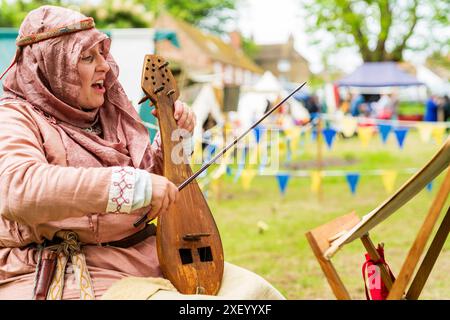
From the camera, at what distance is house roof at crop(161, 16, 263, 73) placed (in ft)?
126

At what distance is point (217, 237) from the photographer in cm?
196

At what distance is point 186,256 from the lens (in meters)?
1.88

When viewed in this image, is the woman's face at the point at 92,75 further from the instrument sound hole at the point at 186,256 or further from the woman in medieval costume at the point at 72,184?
the instrument sound hole at the point at 186,256

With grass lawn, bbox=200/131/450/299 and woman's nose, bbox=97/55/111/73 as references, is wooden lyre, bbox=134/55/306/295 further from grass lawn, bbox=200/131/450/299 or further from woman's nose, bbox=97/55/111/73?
grass lawn, bbox=200/131/450/299

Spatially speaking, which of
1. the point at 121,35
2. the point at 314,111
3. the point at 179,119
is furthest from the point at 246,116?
the point at 179,119

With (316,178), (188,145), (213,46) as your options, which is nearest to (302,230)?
(316,178)

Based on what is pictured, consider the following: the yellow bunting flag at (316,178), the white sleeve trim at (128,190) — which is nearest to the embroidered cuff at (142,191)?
the white sleeve trim at (128,190)

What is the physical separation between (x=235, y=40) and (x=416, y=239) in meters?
54.1

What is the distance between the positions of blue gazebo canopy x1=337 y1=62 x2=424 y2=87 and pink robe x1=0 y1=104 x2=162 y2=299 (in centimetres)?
2123

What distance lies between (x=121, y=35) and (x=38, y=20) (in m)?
3.38

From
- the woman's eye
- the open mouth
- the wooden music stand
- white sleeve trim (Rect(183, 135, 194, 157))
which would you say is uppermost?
the woman's eye

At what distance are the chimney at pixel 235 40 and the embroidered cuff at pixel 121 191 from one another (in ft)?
170

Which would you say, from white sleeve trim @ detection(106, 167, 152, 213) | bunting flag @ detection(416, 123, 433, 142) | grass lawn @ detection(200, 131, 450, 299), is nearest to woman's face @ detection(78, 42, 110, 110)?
→ white sleeve trim @ detection(106, 167, 152, 213)
